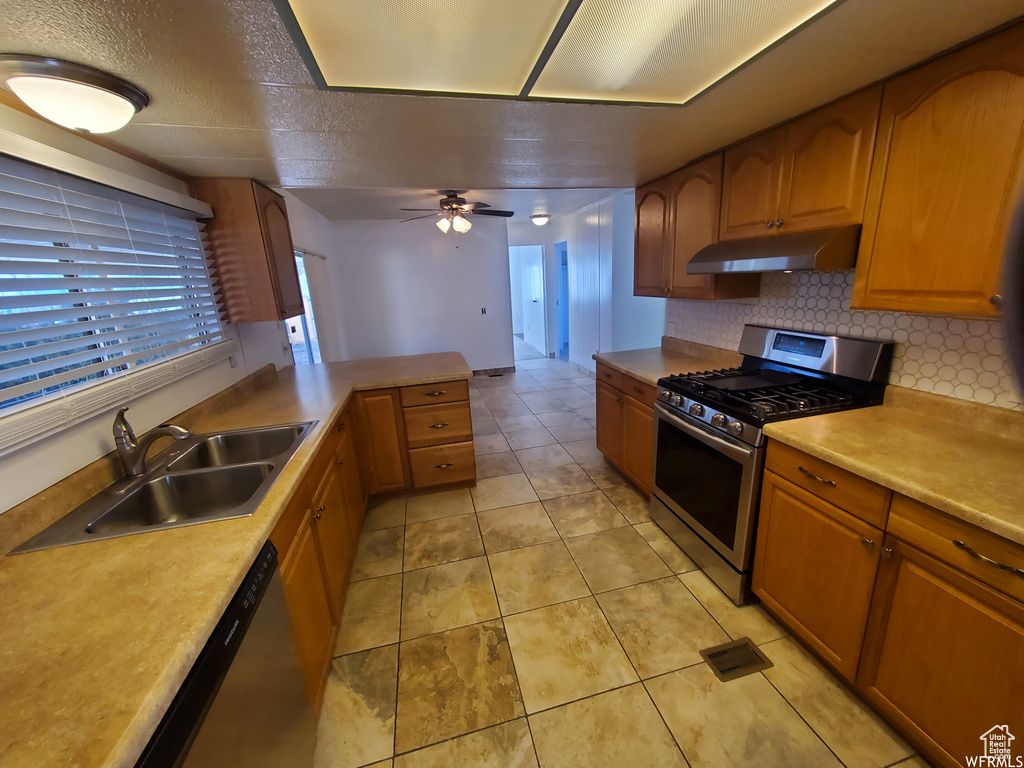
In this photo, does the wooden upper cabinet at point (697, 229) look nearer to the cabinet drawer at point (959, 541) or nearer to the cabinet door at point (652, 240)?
the cabinet door at point (652, 240)

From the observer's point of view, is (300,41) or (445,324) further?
(445,324)

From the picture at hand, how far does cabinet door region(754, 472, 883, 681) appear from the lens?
1.34 metres

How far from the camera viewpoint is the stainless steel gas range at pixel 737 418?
1.70 meters

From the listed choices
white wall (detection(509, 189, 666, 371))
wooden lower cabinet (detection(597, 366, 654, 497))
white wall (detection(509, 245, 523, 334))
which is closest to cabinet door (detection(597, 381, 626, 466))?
wooden lower cabinet (detection(597, 366, 654, 497))

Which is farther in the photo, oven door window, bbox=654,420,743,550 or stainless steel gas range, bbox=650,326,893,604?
oven door window, bbox=654,420,743,550

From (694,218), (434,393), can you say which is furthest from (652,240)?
(434,393)

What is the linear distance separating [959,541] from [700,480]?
971 millimetres

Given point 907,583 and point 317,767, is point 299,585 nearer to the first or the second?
point 317,767

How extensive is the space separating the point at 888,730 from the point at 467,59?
2.47 metres

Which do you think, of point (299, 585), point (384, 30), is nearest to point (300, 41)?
point (384, 30)

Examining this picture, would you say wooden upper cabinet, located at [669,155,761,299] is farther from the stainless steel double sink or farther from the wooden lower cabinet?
the stainless steel double sink

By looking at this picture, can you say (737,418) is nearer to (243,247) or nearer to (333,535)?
(333,535)

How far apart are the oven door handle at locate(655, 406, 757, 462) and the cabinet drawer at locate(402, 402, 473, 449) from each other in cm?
122

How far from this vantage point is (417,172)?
7.72ft
